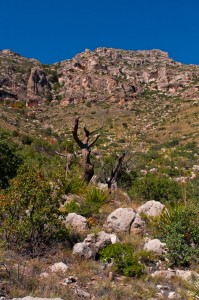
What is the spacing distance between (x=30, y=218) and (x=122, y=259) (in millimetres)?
1795

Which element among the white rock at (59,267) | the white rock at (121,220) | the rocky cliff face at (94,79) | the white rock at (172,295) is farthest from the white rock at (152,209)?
the rocky cliff face at (94,79)

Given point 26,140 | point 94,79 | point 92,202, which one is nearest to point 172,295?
point 92,202

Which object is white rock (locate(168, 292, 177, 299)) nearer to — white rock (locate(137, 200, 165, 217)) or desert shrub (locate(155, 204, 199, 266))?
desert shrub (locate(155, 204, 199, 266))

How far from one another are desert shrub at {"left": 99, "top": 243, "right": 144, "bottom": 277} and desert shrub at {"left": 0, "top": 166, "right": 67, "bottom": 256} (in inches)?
36.8

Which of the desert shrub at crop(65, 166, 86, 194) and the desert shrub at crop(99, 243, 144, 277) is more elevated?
the desert shrub at crop(65, 166, 86, 194)

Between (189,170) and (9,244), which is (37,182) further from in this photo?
(189,170)

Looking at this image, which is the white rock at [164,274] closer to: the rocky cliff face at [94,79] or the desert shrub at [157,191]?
the desert shrub at [157,191]

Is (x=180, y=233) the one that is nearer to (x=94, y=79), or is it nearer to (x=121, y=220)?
(x=121, y=220)

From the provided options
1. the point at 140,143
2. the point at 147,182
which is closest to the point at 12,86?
the point at 140,143

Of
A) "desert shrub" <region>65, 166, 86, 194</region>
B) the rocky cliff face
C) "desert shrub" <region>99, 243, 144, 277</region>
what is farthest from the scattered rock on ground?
the rocky cliff face

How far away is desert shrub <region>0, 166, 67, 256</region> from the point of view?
240 inches

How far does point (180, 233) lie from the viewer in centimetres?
Result: 699

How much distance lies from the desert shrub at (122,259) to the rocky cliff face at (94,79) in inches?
2167

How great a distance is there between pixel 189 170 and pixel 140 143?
13.5 metres
